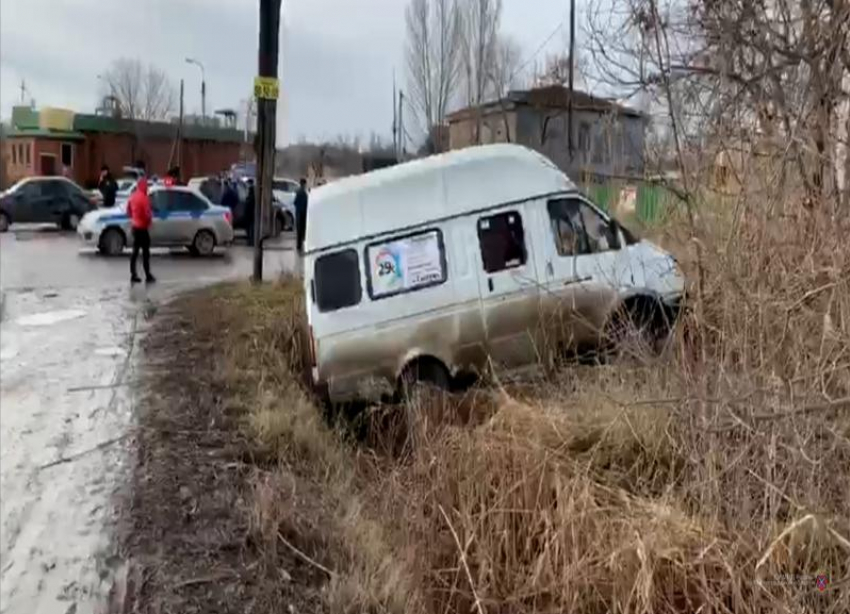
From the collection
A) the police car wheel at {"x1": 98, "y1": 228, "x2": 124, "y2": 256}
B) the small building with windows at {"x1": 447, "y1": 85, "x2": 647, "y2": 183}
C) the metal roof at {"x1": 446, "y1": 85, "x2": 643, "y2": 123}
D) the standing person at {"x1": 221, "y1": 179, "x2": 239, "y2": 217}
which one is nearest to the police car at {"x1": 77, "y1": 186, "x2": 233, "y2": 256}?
the police car wheel at {"x1": 98, "y1": 228, "x2": 124, "y2": 256}

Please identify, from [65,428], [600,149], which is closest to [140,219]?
[65,428]

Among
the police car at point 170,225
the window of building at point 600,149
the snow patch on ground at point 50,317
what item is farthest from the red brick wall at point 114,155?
the window of building at point 600,149

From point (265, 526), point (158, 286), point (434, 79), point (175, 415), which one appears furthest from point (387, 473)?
point (434, 79)

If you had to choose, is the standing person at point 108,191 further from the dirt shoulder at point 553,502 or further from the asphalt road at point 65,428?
the dirt shoulder at point 553,502

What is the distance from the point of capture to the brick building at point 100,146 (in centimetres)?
5662

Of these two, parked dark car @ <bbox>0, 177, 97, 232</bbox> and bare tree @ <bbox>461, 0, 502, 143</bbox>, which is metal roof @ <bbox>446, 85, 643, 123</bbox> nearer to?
bare tree @ <bbox>461, 0, 502, 143</bbox>

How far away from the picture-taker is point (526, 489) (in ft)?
16.5

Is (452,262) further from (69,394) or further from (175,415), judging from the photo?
(69,394)

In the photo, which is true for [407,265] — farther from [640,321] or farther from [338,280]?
[640,321]

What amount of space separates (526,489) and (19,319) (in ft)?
32.2

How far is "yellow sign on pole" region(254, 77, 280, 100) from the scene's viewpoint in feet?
47.8

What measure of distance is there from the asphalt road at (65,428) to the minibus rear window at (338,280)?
2.17m

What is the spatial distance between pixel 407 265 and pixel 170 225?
14568 mm

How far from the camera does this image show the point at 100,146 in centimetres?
5775
